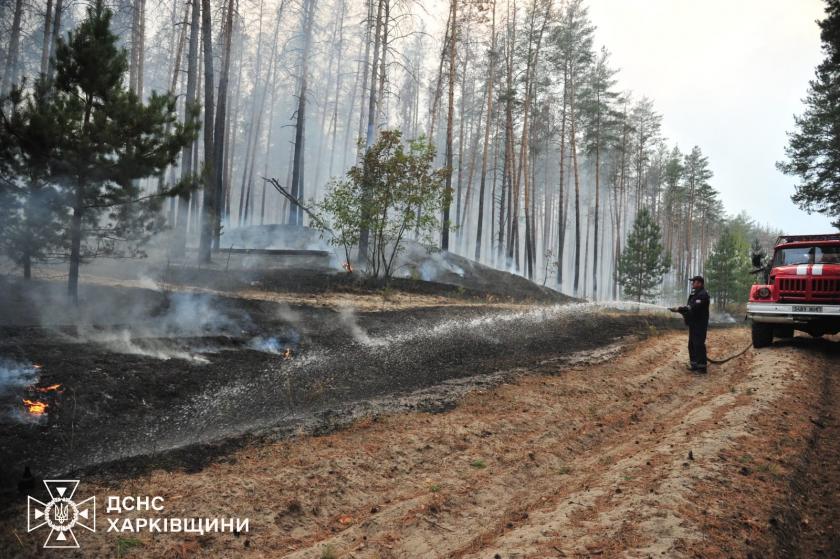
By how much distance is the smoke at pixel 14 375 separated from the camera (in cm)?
682

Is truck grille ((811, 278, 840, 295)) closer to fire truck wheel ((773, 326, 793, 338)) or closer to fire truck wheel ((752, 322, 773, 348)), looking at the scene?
fire truck wheel ((752, 322, 773, 348))

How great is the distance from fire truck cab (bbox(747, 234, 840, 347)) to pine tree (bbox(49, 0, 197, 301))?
46.2 feet

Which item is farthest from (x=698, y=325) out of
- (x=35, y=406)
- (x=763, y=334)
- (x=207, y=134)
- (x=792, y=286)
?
(x=207, y=134)

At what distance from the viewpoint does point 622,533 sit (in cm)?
355

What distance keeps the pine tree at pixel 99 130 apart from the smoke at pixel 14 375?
4746 mm

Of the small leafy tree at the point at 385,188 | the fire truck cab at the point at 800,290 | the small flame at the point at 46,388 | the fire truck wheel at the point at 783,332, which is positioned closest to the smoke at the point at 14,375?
the small flame at the point at 46,388

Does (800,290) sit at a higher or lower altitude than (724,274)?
lower

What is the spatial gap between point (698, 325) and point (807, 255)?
11.6ft

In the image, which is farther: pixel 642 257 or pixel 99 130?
pixel 642 257

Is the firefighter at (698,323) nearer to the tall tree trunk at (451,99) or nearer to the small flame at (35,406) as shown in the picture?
the small flame at (35,406)

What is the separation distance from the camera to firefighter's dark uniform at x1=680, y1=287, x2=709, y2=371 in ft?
33.2

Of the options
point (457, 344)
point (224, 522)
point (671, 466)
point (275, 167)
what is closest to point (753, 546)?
point (671, 466)

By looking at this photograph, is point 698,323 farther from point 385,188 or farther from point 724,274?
point 724,274

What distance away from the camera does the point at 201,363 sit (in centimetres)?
891
